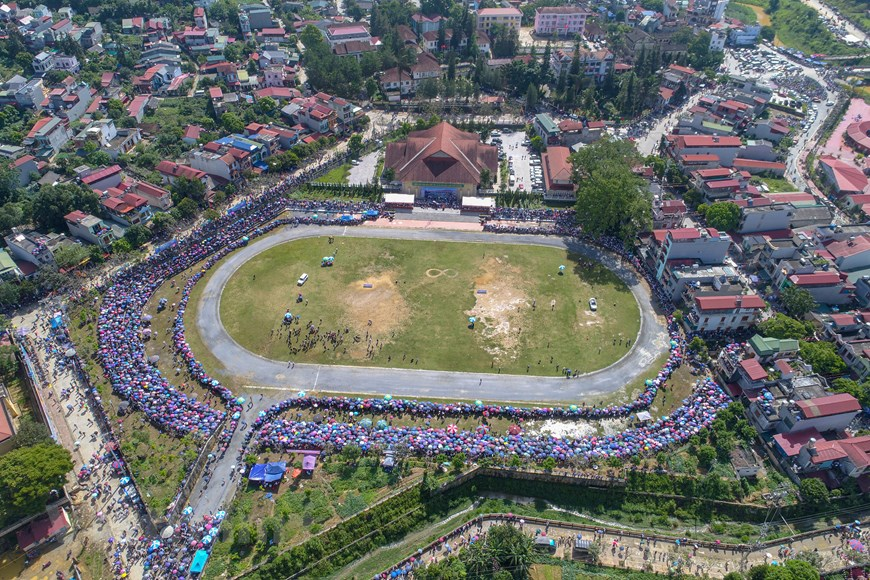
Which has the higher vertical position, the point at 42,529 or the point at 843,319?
the point at 843,319

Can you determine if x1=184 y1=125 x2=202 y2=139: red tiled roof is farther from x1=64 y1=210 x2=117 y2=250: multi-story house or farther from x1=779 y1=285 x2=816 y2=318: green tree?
x1=779 y1=285 x2=816 y2=318: green tree

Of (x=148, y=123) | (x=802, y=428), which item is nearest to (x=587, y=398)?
(x=802, y=428)

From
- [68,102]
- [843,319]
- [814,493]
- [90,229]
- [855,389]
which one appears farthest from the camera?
[68,102]

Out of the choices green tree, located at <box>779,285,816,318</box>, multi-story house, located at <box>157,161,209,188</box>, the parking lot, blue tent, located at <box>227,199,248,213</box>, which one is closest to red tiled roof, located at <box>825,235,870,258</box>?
green tree, located at <box>779,285,816,318</box>

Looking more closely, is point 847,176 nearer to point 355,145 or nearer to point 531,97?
point 531,97

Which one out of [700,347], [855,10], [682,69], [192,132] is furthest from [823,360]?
[855,10]

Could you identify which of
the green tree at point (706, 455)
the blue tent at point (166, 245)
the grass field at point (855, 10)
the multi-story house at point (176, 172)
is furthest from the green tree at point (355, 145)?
the grass field at point (855, 10)
